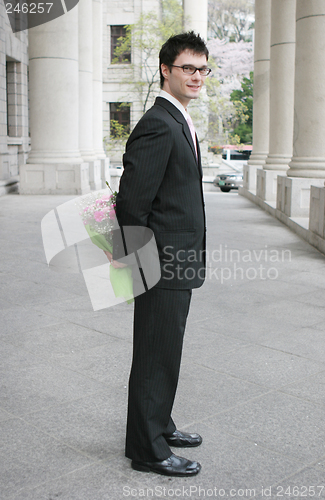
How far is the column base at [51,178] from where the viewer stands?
18188 millimetres

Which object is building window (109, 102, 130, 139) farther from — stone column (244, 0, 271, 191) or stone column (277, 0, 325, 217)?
stone column (277, 0, 325, 217)

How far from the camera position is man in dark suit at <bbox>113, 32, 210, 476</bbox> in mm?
2799

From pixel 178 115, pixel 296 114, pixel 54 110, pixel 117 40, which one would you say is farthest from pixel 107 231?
pixel 117 40

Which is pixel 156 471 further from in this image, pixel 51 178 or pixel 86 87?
pixel 86 87

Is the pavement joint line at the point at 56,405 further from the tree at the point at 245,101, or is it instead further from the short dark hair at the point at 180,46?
the tree at the point at 245,101

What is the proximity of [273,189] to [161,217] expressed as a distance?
14.2 meters

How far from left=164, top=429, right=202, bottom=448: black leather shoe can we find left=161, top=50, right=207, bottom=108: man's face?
5.81ft

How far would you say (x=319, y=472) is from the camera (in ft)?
9.95

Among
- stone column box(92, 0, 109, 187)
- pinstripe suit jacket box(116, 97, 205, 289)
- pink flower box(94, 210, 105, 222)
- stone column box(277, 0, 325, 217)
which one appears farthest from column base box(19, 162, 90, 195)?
pinstripe suit jacket box(116, 97, 205, 289)

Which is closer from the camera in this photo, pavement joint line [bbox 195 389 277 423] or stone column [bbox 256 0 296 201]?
pavement joint line [bbox 195 389 277 423]

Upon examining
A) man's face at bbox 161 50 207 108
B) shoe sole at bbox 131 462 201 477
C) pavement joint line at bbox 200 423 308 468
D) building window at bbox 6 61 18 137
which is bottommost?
pavement joint line at bbox 200 423 308 468

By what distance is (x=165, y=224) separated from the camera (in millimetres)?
2871

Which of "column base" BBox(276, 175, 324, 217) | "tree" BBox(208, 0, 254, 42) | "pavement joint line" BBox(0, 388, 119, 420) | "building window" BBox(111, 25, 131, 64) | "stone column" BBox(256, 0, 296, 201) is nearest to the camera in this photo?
"pavement joint line" BBox(0, 388, 119, 420)

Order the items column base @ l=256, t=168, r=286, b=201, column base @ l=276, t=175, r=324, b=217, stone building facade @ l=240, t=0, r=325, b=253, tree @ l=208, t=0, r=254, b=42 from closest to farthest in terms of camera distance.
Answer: stone building facade @ l=240, t=0, r=325, b=253, column base @ l=276, t=175, r=324, b=217, column base @ l=256, t=168, r=286, b=201, tree @ l=208, t=0, r=254, b=42
